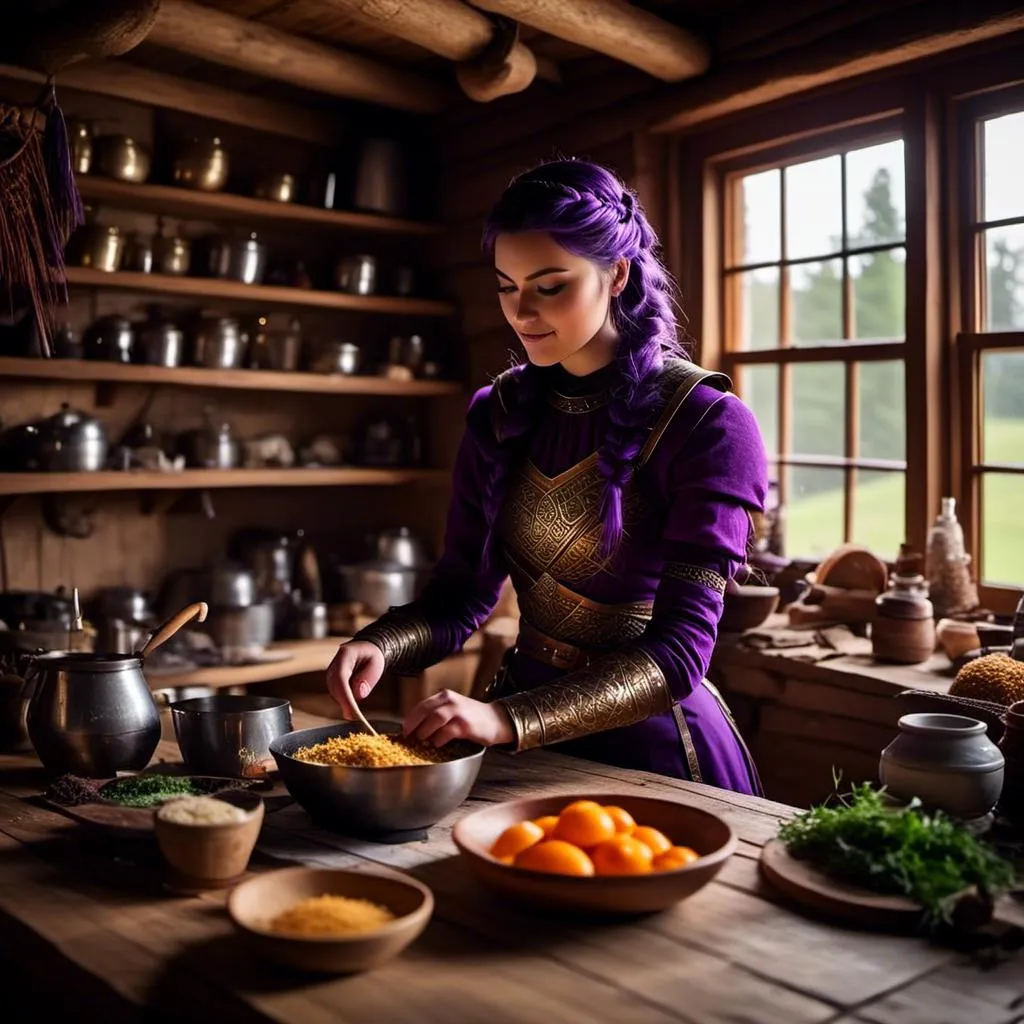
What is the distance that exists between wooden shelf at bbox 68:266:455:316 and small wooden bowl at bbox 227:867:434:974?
2.95 metres

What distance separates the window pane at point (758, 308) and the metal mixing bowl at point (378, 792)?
2804 millimetres

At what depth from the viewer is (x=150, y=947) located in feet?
3.90

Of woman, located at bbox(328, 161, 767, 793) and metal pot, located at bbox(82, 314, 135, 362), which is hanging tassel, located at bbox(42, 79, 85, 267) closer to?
metal pot, located at bbox(82, 314, 135, 362)

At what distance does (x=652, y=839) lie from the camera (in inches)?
52.1

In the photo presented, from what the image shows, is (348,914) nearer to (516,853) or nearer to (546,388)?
(516,853)

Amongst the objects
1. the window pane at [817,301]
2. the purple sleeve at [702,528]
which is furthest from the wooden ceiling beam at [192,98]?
the purple sleeve at [702,528]

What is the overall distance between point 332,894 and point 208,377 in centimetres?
304

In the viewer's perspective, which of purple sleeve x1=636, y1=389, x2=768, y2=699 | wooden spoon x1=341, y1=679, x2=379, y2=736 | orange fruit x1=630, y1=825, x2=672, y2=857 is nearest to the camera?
orange fruit x1=630, y1=825, x2=672, y2=857

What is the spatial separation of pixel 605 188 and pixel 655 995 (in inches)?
51.9

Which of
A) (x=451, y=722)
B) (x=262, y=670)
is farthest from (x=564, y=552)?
(x=262, y=670)

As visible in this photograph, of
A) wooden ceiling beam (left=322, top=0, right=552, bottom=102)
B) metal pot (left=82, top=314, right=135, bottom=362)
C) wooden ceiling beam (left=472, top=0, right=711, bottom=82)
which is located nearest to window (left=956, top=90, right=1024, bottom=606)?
wooden ceiling beam (left=472, top=0, right=711, bottom=82)

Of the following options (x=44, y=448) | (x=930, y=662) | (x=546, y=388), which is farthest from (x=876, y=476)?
(x=44, y=448)

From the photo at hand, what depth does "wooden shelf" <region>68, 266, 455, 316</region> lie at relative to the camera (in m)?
3.81

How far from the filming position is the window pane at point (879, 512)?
12.0 ft
